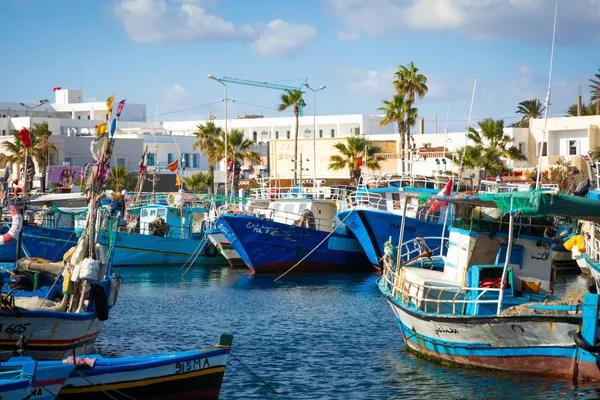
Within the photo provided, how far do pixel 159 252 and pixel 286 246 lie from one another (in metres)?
8.75

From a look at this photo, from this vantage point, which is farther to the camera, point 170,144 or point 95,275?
point 170,144

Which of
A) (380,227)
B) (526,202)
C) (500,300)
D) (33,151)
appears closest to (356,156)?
(380,227)

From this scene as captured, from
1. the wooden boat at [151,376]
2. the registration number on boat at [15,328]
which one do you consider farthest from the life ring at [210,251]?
the wooden boat at [151,376]

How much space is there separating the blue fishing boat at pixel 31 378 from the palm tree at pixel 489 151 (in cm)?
4487

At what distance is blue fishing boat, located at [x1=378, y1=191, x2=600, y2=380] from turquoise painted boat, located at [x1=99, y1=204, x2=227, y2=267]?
27.0 metres

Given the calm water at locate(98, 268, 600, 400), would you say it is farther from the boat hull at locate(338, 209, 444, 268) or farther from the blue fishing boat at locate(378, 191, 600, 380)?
the boat hull at locate(338, 209, 444, 268)

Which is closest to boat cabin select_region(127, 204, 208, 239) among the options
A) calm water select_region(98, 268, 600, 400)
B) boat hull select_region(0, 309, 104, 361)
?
calm water select_region(98, 268, 600, 400)

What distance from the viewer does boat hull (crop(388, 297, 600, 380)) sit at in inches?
778

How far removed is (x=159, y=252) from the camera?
52.5 meters

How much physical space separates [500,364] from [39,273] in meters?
11.4

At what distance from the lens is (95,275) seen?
21625 mm

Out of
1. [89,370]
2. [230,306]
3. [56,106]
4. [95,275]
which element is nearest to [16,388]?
[89,370]

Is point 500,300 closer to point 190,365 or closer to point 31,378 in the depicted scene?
point 190,365

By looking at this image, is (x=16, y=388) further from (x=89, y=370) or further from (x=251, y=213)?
(x=251, y=213)
